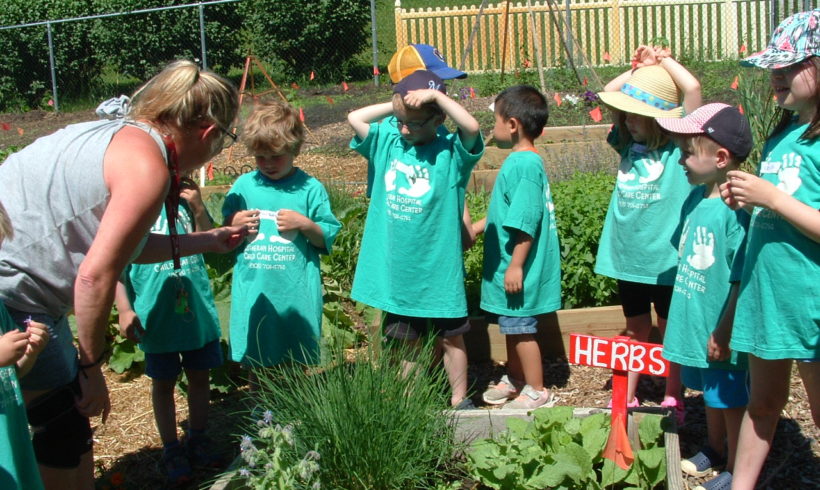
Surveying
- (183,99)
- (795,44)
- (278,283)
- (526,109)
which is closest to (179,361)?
(278,283)

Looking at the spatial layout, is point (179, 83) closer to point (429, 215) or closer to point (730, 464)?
point (429, 215)

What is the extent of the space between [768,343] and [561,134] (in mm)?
6618

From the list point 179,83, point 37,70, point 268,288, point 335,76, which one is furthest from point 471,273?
point 37,70

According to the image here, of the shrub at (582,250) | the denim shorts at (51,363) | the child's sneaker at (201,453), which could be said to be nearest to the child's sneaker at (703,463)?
the shrub at (582,250)

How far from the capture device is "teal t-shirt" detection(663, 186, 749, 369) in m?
3.20

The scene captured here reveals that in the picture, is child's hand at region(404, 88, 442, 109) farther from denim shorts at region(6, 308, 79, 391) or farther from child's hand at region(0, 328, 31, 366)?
child's hand at region(0, 328, 31, 366)

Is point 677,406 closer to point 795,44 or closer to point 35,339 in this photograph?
point 795,44

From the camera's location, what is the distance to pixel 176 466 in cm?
356

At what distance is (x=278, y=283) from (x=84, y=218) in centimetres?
132

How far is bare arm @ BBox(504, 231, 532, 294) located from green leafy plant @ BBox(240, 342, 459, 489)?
0.91 m

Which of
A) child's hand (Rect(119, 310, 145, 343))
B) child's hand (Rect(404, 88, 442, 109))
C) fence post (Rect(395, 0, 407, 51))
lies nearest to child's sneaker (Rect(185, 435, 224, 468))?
child's hand (Rect(119, 310, 145, 343))

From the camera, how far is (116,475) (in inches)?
139

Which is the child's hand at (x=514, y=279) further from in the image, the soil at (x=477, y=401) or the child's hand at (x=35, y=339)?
the child's hand at (x=35, y=339)

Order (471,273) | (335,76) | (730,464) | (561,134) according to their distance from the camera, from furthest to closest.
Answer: (335,76) → (561,134) → (471,273) → (730,464)
